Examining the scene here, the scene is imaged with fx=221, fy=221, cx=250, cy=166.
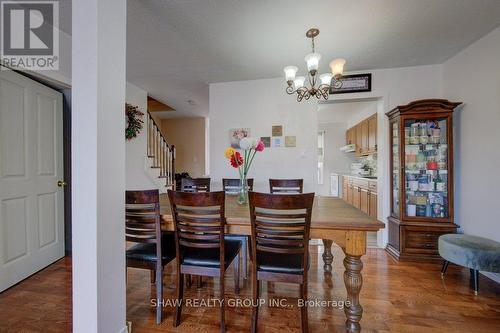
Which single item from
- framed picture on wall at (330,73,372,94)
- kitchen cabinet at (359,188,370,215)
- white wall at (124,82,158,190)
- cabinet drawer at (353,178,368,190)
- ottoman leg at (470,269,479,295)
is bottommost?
ottoman leg at (470,269,479,295)

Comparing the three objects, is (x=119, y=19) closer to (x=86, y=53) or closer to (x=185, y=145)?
(x=86, y=53)

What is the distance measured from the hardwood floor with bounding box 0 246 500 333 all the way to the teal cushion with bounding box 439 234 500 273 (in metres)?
0.28

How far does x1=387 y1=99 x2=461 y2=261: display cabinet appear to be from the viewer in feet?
8.91

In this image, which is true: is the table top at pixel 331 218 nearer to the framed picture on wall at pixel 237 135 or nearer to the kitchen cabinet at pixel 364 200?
the framed picture on wall at pixel 237 135

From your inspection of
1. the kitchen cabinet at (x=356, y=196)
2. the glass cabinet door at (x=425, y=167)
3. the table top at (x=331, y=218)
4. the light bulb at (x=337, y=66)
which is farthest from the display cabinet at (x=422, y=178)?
the kitchen cabinet at (x=356, y=196)

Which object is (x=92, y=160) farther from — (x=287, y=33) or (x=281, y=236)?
(x=287, y=33)

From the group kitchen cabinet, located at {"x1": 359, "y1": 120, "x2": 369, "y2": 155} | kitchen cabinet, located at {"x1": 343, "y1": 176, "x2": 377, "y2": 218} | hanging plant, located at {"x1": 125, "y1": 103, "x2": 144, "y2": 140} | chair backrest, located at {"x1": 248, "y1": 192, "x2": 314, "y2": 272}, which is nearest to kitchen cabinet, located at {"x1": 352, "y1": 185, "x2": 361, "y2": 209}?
kitchen cabinet, located at {"x1": 343, "y1": 176, "x2": 377, "y2": 218}

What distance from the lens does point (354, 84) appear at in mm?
3197

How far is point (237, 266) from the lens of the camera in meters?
2.04

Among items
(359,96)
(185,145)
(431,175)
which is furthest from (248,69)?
(185,145)

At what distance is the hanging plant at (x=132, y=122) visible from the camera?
3.56m

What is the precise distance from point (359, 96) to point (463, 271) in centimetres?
244

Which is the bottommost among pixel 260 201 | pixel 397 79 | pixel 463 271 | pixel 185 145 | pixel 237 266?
pixel 463 271

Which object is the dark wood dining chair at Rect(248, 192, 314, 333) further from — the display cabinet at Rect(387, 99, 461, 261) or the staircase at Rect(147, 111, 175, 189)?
the staircase at Rect(147, 111, 175, 189)
